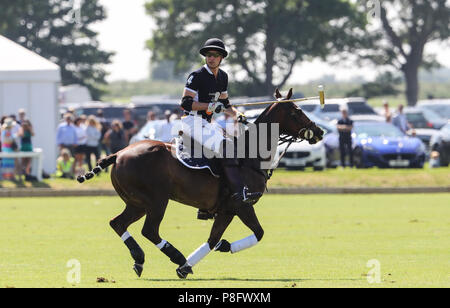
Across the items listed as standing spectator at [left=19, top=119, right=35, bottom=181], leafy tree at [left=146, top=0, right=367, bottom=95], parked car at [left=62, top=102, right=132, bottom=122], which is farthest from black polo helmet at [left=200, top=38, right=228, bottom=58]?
leafy tree at [left=146, top=0, right=367, bottom=95]

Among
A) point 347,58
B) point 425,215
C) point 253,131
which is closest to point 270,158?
point 253,131

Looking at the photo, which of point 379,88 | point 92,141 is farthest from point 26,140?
point 379,88

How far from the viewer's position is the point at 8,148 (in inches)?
1076

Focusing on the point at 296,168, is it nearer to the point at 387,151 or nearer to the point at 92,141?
the point at 387,151

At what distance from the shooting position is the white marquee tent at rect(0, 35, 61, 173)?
1137 inches

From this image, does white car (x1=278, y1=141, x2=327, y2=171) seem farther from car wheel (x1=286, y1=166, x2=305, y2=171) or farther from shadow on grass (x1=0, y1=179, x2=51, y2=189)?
shadow on grass (x1=0, y1=179, x2=51, y2=189)

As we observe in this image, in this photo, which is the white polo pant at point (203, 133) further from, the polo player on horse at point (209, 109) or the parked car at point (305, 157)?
the parked car at point (305, 157)

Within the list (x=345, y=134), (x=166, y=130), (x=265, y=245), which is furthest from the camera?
(x=345, y=134)

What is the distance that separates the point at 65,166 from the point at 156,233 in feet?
54.3

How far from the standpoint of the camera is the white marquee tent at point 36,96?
28.9 meters

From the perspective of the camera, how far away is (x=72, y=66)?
68.1 meters

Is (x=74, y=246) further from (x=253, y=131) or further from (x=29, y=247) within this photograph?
(x=253, y=131)

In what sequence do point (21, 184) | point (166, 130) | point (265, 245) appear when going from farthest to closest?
point (166, 130)
point (21, 184)
point (265, 245)
